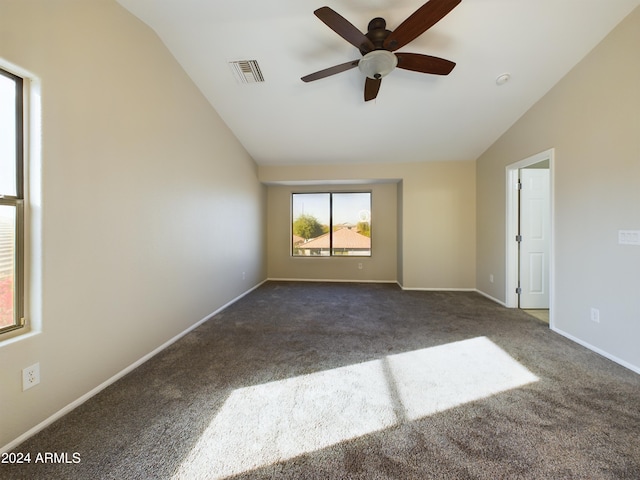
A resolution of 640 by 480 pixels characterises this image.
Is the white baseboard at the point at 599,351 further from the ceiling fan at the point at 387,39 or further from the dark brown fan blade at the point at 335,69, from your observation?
the dark brown fan blade at the point at 335,69

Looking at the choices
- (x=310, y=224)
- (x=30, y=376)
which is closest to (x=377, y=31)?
(x=30, y=376)

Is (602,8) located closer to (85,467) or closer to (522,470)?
(522,470)

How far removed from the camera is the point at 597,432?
1400 millimetres

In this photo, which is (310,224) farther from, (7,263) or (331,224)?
(7,263)

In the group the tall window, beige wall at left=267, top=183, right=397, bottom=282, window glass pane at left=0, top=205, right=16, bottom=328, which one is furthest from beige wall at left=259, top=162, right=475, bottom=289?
window glass pane at left=0, top=205, right=16, bottom=328

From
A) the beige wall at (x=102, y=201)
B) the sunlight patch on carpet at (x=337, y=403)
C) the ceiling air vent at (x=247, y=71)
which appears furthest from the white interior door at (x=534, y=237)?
the beige wall at (x=102, y=201)

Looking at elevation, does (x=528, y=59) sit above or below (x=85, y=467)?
above

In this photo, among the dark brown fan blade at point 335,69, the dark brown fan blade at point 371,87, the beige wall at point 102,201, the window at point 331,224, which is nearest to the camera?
the beige wall at point 102,201

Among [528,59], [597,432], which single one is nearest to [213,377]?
[597,432]

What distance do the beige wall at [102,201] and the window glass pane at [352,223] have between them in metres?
3.19

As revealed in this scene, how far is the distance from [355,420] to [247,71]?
332 cm

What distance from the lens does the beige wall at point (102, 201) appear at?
57.1 inches

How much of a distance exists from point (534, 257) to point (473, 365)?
250cm

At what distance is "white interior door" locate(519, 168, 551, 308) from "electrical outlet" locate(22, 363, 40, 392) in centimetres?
497
